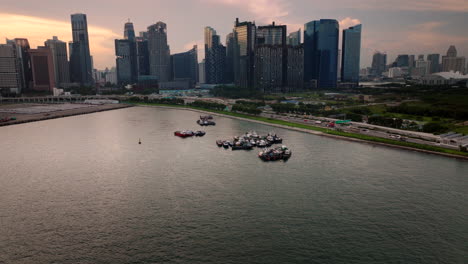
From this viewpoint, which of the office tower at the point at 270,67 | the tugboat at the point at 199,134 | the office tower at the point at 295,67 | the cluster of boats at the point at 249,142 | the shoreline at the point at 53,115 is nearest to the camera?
the cluster of boats at the point at 249,142

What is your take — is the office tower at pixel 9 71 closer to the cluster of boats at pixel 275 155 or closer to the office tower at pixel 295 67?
the office tower at pixel 295 67

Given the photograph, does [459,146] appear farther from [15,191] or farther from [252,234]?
[15,191]

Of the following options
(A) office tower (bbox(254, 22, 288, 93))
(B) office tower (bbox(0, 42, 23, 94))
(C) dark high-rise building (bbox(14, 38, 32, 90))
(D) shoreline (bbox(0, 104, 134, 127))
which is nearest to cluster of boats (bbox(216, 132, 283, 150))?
(D) shoreline (bbox(0, 104, 134, 127))

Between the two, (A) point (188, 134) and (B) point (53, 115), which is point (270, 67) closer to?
(B) point (53, 115)

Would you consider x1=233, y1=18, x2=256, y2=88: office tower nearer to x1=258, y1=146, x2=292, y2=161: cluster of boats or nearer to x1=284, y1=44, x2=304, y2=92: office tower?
x1=284, y1=44, x2=304, y2=92: office tower

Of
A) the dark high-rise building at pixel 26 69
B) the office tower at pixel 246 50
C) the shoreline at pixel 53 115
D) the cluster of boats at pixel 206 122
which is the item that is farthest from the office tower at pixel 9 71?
the cluster of boats at pixel 206 122

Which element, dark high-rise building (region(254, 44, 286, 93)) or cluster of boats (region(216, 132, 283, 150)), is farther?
dark high-rise building (region(254, 44, 286, 93))
